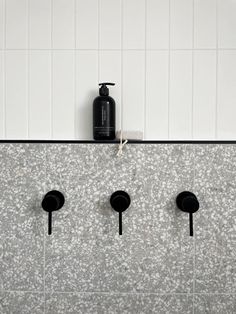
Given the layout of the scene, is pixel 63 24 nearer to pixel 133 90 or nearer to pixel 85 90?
pixel 85 90

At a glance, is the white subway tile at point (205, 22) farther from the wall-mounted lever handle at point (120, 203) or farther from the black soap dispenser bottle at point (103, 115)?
the wall-mounted lever handle at point (120, 203)

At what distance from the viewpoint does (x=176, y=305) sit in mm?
1382

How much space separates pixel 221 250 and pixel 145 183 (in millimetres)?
424

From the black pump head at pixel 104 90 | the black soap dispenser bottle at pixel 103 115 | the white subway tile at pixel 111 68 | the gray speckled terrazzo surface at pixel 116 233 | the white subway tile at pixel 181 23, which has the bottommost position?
the gray speckled terrazzo surface at pixel 116 233

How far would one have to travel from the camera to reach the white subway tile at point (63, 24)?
1.40 m

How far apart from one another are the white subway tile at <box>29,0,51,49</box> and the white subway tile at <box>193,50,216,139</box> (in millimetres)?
639

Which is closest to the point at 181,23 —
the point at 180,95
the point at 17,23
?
the point at 180,95

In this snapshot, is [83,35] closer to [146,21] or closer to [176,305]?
[146,21]

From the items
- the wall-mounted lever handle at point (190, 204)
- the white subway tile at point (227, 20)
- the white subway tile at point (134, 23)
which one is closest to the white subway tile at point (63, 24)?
the white subway tile at point (134, 23)

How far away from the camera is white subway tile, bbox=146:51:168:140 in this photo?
4.57 ft

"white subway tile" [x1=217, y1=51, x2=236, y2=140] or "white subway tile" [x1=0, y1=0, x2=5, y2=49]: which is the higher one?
"white subway tile" [x1=0, y1=0, x2=5, y2=49]

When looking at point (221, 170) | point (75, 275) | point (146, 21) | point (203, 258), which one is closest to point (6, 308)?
point (75, 275)

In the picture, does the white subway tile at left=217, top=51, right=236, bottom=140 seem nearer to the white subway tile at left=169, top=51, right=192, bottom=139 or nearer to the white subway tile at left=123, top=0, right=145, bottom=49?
the white subway tile at left=169, top=51, right=192, bottom=139

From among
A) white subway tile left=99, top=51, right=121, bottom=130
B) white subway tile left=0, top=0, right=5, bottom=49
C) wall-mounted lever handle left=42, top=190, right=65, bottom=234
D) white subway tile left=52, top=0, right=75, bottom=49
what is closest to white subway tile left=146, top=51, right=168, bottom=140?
white subway tile left=99, top=51, right=121, bottom=130
